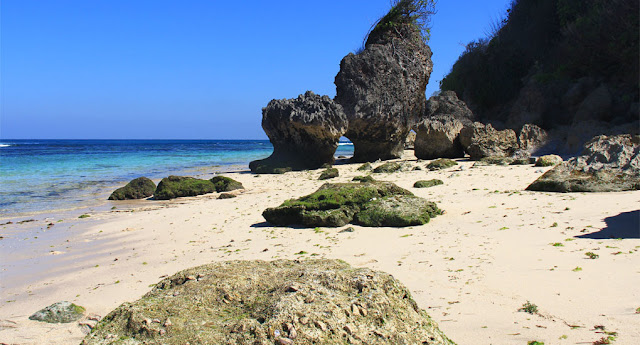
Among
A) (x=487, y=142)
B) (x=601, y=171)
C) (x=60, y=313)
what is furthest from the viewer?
(x=487, y=142)

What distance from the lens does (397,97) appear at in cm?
1700

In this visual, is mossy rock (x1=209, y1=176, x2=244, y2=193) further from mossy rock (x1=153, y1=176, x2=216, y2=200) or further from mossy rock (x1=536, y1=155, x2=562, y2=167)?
mossy rock (x1=536, y1=155, x2=562, y2=167)

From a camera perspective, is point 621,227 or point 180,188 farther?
point 180,188

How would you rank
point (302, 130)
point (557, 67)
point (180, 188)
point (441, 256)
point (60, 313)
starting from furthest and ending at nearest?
point (557, 67) → point (302, 130) → point (180, 188) → point (441, 256) → point (60, 313)

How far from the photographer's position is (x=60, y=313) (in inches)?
137

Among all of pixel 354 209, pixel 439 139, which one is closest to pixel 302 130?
pixel 439 139

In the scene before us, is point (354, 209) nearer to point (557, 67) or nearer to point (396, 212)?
point (396, 212)

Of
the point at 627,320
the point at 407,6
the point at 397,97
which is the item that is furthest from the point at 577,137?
the point at 627,320

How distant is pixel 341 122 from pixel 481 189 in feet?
23.9

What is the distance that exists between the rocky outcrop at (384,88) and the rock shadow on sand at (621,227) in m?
11.5

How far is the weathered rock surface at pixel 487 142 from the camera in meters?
14.9

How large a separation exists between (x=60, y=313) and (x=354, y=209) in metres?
3.98

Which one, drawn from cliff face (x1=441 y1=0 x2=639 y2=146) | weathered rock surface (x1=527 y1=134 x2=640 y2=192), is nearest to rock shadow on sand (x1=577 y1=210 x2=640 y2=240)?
weathered rock surface (x1=527 y1=134 x2=640 y2=192)

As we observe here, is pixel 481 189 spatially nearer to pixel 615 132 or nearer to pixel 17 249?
pixel 17 249
